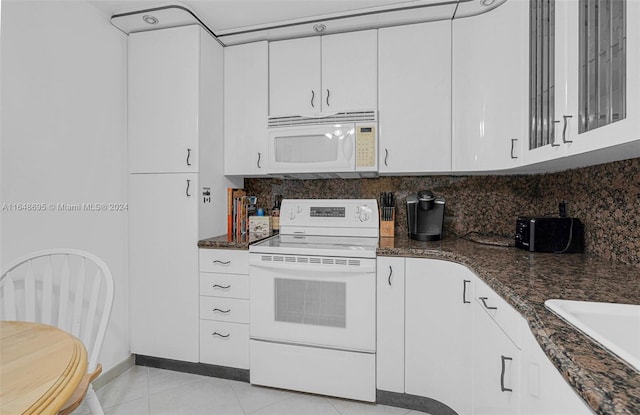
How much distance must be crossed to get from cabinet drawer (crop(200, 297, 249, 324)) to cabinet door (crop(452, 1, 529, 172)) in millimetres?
Result: 1640

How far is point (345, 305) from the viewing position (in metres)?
1.91

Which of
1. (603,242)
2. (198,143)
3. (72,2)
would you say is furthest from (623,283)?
(72,2)

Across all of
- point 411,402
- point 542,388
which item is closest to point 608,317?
point 542,388

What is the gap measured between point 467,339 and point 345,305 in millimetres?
654

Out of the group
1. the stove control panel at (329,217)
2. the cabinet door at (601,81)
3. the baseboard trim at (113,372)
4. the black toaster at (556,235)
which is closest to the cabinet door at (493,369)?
the black toaster at (556,235)

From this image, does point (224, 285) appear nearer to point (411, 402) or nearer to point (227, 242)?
point (227, 242)

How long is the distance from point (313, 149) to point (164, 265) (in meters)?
1.29

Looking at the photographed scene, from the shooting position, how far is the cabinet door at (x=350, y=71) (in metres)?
2.19

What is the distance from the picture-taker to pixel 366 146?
2.16 m

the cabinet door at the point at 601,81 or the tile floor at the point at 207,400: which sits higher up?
the cabinet door at the point at 601,81

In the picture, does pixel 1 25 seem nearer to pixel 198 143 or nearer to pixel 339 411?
pixel 198 143

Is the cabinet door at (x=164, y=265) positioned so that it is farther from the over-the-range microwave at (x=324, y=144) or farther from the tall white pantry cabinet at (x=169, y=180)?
the over-the-range microwave at (x=324, y=144)

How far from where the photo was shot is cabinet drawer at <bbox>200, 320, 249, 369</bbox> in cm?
210

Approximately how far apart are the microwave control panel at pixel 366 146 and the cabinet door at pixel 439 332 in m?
0.71
